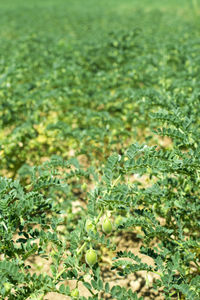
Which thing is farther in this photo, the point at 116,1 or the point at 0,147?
the point at 116,1

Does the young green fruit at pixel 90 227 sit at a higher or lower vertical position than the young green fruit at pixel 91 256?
higher

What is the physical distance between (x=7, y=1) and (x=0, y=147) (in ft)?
77.6

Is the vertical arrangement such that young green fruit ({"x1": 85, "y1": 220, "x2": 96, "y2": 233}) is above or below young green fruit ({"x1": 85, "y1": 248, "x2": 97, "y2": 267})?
above

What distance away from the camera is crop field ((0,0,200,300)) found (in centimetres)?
152

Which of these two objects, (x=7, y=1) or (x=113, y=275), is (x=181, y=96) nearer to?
(x=113, y=275)

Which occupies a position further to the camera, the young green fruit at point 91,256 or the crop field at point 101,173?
the crop field at point 101,173

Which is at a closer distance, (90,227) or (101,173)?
(90,227)

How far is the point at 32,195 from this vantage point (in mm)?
1617

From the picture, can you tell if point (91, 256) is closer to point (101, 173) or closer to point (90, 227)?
point (90, 227)

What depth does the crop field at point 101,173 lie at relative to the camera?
152 cm

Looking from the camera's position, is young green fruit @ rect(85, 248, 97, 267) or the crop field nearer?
young green fruit @ rect(85, 248, 97, 267)

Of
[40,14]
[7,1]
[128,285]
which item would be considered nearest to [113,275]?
[128,285]

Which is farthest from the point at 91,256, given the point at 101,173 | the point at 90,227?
the point at 101,173

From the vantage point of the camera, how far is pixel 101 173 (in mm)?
2799
